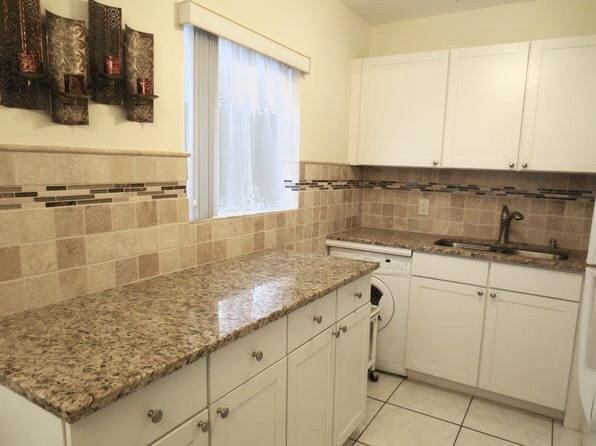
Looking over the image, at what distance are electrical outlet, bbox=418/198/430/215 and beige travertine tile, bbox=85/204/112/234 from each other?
2.32m

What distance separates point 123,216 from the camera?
144cm

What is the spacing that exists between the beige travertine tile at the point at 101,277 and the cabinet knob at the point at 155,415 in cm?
63

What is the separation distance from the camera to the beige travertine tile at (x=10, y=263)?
1.14 m

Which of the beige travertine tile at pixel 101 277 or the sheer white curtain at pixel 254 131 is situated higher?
the sheer white curtain at pixel 254 131

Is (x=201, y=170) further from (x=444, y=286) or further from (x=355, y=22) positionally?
(x=355, y=22)

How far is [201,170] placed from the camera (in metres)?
1.87

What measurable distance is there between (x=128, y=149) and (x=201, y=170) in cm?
47

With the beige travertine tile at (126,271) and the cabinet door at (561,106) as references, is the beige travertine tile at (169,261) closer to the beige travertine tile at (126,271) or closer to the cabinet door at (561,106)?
the beige travertine tile at (126,271)

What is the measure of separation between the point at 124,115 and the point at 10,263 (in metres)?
0.61

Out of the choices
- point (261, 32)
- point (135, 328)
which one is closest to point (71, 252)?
point (135, 328)

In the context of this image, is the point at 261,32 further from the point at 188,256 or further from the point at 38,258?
the point at 38,258

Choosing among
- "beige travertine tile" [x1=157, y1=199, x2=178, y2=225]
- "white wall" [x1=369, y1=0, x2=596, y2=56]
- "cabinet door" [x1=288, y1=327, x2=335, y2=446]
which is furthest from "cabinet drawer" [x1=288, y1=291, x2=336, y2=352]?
"white wall" [x1=369, y1=0, x2=596, y2=56]

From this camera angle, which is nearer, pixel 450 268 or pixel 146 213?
pixel 146 213

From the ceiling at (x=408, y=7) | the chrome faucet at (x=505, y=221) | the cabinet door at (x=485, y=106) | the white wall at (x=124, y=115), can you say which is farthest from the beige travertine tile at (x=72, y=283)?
the chrome faucet at (x=505, y=221)
